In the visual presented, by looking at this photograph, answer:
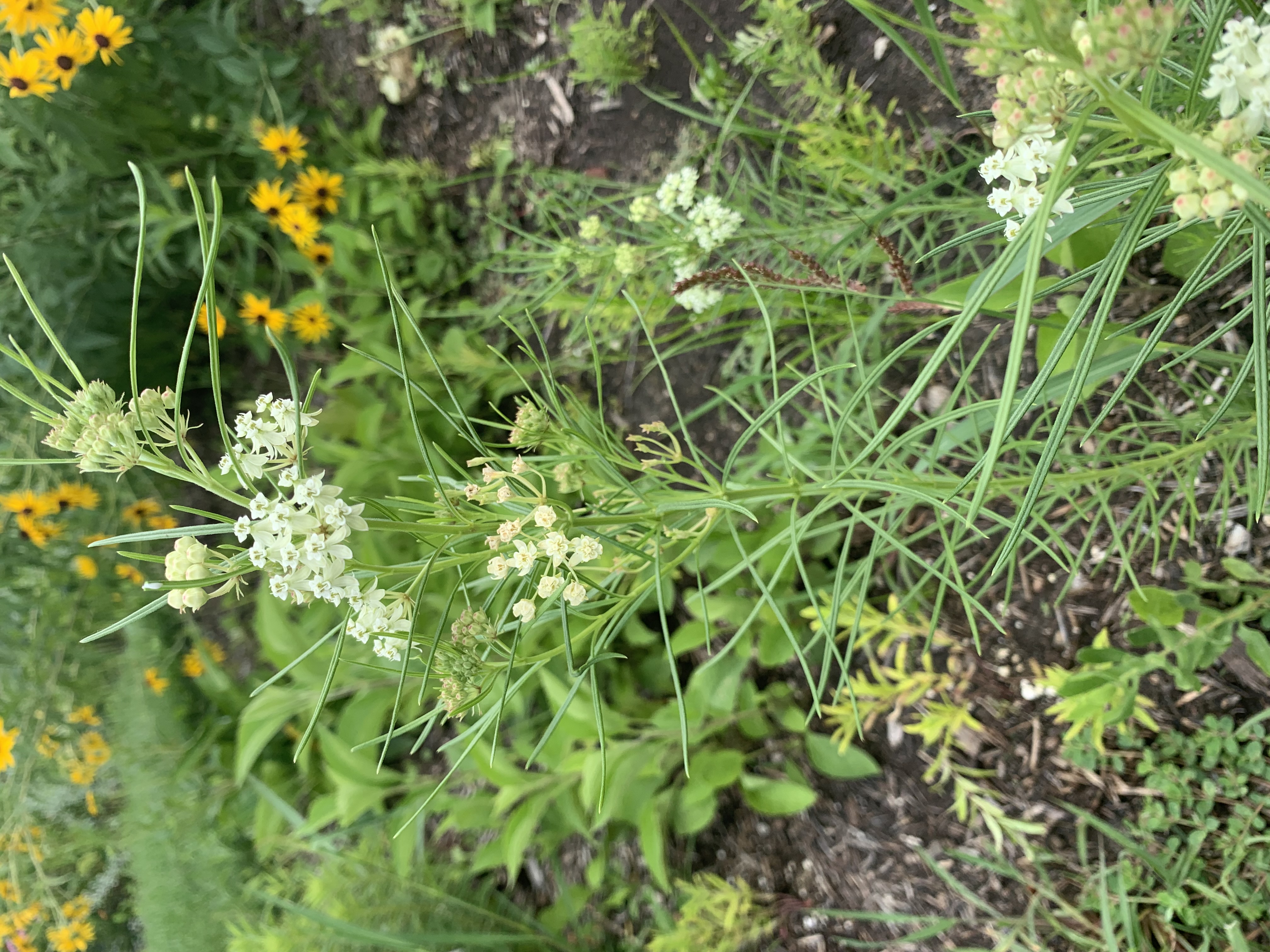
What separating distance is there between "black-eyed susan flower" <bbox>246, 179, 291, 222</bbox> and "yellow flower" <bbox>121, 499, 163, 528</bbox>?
43.6 inches

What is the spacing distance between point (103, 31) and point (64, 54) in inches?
4.4

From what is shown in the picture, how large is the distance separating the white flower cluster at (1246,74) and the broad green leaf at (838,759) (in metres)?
1.67

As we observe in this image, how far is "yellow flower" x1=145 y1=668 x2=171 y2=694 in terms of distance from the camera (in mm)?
2697

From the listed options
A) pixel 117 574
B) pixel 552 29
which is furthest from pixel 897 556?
pixel 117 574

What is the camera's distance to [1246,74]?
53cm

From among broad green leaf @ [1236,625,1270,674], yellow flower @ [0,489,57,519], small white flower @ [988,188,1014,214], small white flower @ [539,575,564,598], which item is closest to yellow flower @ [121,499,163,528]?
yellow flower @ [0,489,57,519]

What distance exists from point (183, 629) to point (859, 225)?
2.90 m

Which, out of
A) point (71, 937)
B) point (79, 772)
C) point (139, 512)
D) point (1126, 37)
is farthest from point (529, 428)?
point (71, 937)

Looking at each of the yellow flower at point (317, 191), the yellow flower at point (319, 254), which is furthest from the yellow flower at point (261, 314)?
the yellow flower at point (317, 191)

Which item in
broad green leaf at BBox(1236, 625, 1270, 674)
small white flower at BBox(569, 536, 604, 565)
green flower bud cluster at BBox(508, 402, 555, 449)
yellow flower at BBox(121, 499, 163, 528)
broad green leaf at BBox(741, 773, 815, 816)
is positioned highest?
green flower bud cluster at BBox(508, 402, 555, 449)

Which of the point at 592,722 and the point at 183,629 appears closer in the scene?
the point at 592,722

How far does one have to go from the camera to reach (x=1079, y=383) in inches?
24.7

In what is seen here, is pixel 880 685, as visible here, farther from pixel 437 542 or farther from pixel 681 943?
pixel 437 542

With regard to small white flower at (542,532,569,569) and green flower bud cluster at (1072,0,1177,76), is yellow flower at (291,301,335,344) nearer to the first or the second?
small white flower at (542,532,569,569)
